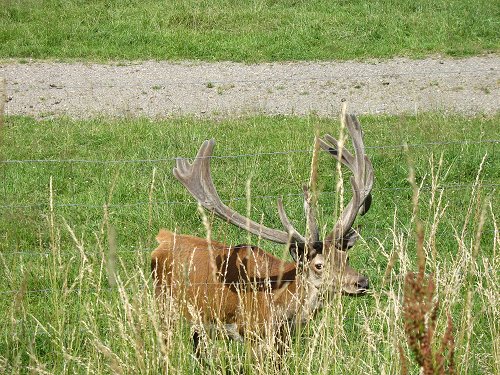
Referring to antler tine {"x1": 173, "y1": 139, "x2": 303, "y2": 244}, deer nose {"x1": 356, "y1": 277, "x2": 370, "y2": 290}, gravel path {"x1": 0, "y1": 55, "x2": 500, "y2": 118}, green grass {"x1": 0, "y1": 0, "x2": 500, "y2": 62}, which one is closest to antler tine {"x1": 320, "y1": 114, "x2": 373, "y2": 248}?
deer nose {"x1": 356, "y1": 277, "x2": 370, "y2": 290}

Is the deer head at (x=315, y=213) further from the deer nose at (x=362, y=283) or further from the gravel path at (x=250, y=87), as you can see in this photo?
the gravel path at (x=250, y=87)

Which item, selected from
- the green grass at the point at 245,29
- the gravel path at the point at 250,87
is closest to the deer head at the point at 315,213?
the gravel path at the point at 250,87

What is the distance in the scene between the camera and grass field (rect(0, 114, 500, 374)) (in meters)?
4.57

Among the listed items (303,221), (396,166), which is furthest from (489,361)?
(396,166)

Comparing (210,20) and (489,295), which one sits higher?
(210,20)

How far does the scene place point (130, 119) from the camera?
1152 centimetres

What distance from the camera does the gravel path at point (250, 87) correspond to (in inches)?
508

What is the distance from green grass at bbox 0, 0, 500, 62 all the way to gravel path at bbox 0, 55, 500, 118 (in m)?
0.52

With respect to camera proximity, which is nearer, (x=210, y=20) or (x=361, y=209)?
(x=361, y=209)

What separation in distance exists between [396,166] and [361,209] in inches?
141

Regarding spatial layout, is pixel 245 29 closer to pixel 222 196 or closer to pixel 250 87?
pixel 250 87

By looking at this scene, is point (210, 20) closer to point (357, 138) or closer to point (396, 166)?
point (396, 166)

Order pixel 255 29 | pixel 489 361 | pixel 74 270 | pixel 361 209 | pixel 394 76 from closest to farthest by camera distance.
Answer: pixel 489 361 → pixel 361 209 → pixel 74 270 → pixel 394 76 → pixel 255 29

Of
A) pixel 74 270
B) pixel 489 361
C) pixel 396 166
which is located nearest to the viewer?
pixel 489 361
